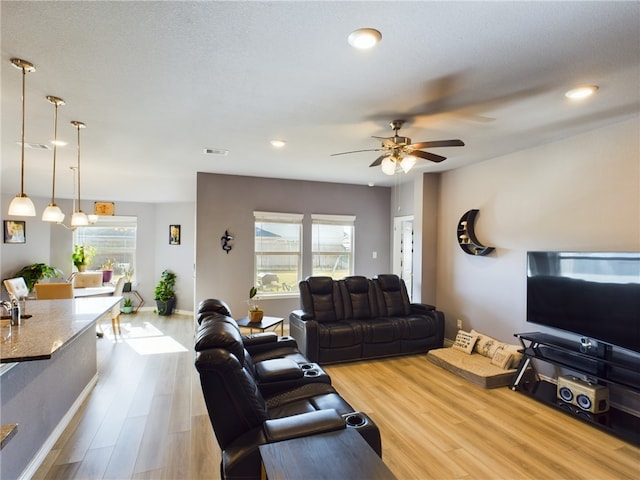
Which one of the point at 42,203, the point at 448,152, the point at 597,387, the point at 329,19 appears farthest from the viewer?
the point at 42,203

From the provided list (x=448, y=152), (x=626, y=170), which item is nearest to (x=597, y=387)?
(x=626, y=170)

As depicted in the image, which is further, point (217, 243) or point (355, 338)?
point (217, 243)

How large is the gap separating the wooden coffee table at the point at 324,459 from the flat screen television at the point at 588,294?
2.66 meters

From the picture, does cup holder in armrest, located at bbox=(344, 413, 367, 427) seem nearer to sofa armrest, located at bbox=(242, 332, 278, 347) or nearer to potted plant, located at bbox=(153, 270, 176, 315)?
sofa armrest, located at bbox=(242, 332, 278, 347)

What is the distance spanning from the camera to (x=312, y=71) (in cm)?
229

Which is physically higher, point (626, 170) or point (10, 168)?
point (10, 168)

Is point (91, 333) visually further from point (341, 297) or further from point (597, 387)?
point (597, 387)

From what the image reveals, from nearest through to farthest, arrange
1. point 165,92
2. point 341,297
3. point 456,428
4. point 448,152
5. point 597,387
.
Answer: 1. point 165,92
2. point 456,428
3. point 597,387
4. point 448,152
5. point 341,297

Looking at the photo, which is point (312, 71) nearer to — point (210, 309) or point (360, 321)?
point (210, 309)

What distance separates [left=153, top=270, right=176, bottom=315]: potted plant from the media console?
6.49 meters

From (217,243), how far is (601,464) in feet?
17.1

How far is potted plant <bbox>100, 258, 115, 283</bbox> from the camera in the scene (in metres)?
7.50

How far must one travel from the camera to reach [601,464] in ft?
7.97

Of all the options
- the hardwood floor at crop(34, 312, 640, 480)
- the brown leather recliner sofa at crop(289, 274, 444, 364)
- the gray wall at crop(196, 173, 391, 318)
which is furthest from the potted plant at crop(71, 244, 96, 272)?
the brown leather recliner sofa at crop(289, 274, 444, 364)
